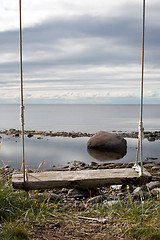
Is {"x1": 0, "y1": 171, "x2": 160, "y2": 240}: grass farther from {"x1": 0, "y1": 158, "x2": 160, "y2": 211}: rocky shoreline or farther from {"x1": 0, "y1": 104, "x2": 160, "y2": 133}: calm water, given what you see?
{"x1": 0, "y1": 104, "x2": 160, "y2": 133}: calm water

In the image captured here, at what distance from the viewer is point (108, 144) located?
12102mm

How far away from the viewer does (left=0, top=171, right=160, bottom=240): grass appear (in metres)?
2.77

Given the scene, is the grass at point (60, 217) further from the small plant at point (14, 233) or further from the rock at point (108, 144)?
the rock at point (108, 144)

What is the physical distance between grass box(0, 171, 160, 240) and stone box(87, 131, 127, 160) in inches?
332

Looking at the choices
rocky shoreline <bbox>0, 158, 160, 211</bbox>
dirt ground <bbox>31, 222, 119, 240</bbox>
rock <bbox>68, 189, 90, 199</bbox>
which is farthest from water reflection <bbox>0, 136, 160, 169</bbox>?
dirt ground <bbox>31, 222, 119, 240</bbox>

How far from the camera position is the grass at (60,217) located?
2771 mm

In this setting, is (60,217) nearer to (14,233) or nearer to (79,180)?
(79,180)

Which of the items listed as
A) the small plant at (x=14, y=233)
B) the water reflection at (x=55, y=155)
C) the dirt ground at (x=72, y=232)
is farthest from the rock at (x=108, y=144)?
the small plant at (x=14, y=233)

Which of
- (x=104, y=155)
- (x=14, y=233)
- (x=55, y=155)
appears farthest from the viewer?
(x=55, y=155)

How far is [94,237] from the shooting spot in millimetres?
2846

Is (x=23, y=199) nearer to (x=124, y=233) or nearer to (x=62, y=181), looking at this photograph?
(x=62, y=181)

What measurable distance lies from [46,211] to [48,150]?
31.7 ft

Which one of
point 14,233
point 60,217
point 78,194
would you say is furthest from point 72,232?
point 78,194

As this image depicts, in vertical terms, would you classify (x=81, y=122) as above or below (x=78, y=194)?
below
